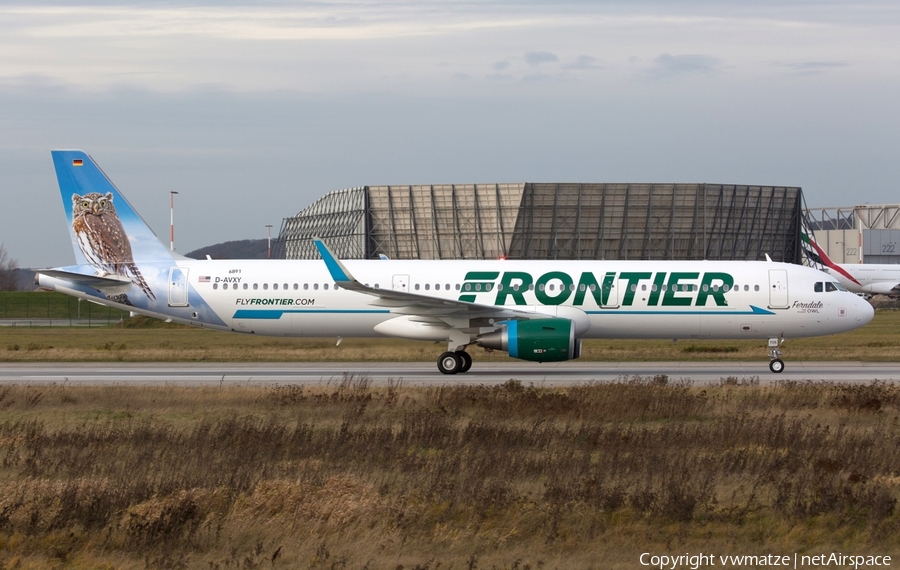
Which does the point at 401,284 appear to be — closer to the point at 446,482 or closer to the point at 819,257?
the point at 446,482

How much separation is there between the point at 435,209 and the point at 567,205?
1133cm

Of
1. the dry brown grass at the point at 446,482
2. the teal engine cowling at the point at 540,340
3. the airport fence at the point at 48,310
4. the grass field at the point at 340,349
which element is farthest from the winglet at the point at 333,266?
the airport fence at the point at 48,310

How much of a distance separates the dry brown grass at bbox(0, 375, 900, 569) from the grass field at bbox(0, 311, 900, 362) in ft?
39.9


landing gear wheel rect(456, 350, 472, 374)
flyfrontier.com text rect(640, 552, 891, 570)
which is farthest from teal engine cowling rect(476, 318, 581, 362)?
flyfrontier.com text rect(640, 552, 891, 570)

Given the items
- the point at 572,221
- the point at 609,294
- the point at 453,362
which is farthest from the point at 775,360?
the point at 572,221

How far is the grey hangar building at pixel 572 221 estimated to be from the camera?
271 ft

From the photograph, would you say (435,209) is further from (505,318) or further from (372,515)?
(372,515)

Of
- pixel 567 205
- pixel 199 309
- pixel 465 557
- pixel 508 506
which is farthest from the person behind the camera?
pixel 567 205

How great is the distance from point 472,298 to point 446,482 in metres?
16.7

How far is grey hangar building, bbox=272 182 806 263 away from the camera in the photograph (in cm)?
8262

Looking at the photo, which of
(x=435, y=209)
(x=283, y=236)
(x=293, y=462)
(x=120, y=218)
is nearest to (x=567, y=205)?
(x=435, y=209)

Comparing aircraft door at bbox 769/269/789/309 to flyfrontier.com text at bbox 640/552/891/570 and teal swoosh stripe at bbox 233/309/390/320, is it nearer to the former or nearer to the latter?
teal swoosh stripe at bbox 233/309/390/320

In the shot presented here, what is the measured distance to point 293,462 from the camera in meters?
12.6

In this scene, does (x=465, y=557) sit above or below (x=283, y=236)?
below
